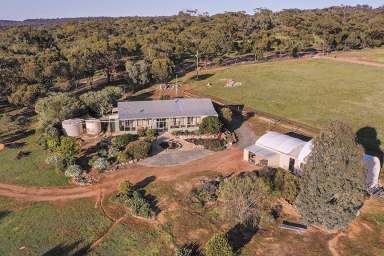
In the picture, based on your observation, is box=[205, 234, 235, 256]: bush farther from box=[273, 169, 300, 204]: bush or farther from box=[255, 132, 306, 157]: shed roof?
box=[255, 132, 306, 157]: shed roof

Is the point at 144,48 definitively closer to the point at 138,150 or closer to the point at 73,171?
the point at 138,150

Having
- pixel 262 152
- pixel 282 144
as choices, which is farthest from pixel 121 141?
pixel 282 144

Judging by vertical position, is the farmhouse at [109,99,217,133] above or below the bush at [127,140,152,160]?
above

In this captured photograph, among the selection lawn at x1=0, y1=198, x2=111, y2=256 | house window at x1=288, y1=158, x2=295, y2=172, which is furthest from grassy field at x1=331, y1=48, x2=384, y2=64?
lawn at x1=0, y1=198, x2=111, y2=256

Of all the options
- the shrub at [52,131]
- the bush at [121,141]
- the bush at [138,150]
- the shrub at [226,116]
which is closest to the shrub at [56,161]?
the shrub at [52,131]

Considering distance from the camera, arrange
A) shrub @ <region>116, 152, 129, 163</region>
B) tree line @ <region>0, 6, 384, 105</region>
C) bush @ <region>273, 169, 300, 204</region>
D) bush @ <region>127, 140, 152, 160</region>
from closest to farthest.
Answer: bush @ <region>273, 169, 300, 204</region>, shrub @ <region>116, 152, 129, 163</region>, bush @ <region>127, 140, 152, 160</region>, tree line @ <region>0, 6, 384, 105</region>

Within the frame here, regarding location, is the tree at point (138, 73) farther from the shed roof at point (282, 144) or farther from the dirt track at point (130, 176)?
the shed roof at point (282, 144)
